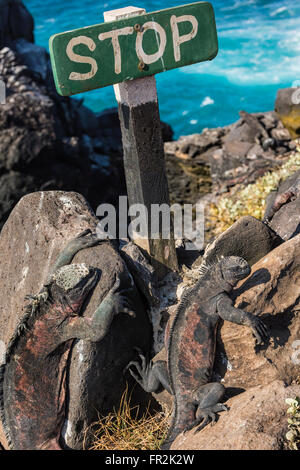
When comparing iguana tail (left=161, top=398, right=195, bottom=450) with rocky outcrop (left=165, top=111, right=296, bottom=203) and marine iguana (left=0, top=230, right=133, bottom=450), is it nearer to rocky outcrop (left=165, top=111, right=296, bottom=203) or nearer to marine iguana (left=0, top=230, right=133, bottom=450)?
marine iguana (left=0, top=230, right=133, bottom=450)

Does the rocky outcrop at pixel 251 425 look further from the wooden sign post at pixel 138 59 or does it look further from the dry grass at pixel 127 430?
the wooden sign post at pixel 138 59

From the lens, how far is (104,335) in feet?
12.9

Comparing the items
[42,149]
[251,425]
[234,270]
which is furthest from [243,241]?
[42,149]

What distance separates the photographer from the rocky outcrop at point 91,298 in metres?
4.00

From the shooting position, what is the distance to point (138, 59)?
13.7 feet

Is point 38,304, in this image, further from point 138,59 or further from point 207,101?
point 207,101

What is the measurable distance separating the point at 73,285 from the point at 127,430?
119 centimetres

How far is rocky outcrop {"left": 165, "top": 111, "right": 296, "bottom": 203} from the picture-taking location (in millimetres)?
10992

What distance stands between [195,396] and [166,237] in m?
1.53

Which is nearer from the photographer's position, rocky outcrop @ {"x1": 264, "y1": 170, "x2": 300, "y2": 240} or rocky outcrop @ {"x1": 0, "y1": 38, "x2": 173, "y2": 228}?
rocky outcrop @ {"x1": 264, "y1": 170, "x2": 300, "y2": 240}

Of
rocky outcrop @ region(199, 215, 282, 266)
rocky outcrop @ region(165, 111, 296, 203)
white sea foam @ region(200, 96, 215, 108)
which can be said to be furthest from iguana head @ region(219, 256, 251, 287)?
white sea foam @ region(200, 96, 215, 108)

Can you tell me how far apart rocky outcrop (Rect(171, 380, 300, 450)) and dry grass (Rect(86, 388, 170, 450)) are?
31 cm

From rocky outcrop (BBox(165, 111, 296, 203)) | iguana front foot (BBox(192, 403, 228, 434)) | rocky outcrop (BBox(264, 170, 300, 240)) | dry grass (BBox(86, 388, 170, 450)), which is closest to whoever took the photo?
iguana front foot (BBox(192, 403, 228, 434))

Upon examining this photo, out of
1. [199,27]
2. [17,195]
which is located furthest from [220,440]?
[17,195]
